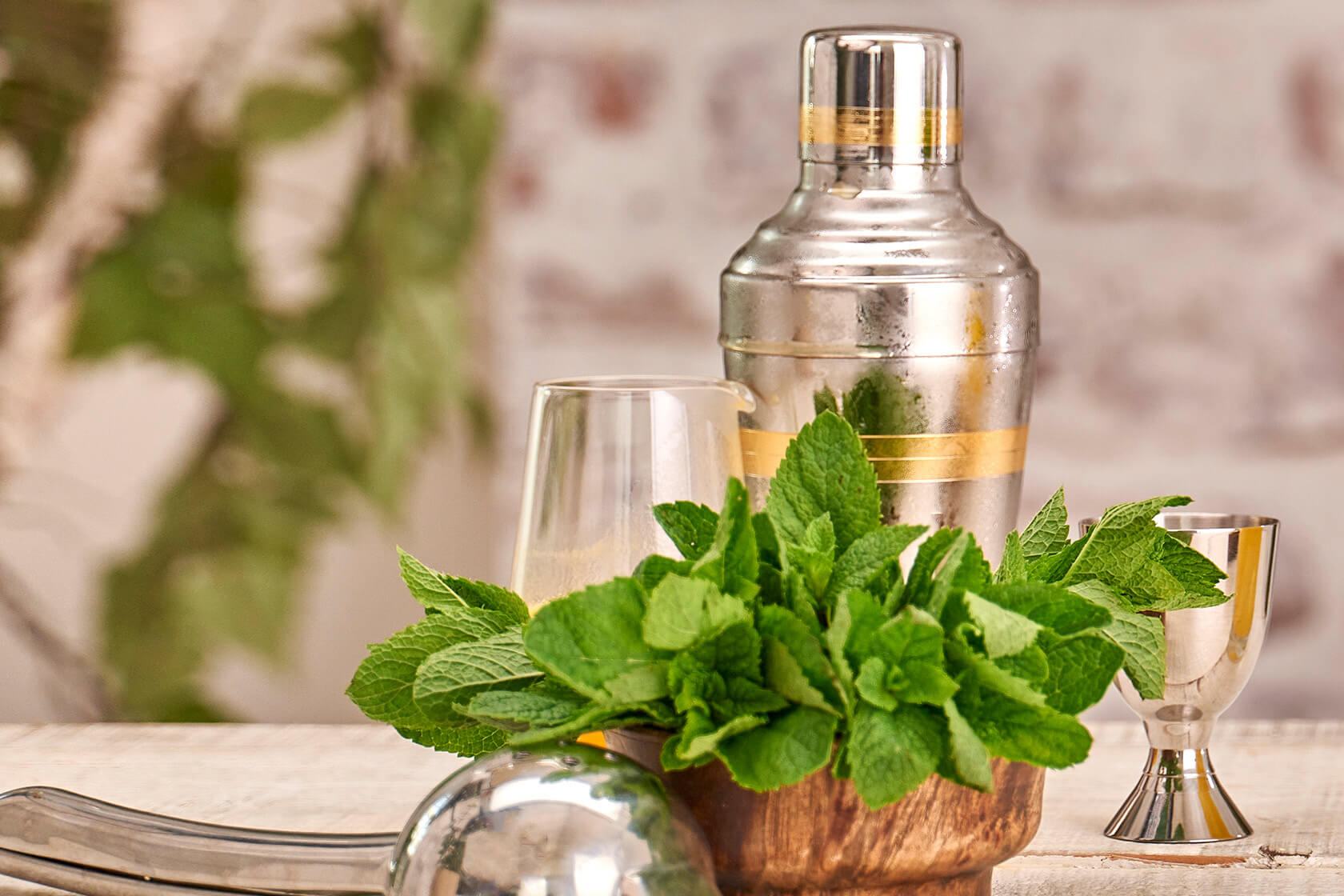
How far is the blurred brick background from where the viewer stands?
896mm

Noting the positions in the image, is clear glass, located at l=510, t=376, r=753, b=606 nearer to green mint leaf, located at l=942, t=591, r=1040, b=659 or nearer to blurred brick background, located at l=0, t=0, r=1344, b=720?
green mint leaf, located at l=942, t=591, r=1040, b=659

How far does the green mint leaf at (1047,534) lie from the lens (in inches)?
15.2

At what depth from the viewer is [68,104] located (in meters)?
1.37

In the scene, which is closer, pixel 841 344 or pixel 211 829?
pixel 211 829

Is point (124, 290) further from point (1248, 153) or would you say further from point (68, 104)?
point (1248, 153)

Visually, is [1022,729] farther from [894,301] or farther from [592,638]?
[894,301]

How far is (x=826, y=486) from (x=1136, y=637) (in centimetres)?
9

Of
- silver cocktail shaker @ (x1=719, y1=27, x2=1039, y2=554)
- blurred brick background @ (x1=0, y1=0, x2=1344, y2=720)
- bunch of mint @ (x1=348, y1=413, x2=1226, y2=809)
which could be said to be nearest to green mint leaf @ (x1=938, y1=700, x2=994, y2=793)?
bunch of mint @ (x1=348, y1=413, x2=1226, y2=809)

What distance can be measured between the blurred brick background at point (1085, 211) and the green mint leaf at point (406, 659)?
22.5 inches

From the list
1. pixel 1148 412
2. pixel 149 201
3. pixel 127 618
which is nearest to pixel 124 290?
pixel 149 201

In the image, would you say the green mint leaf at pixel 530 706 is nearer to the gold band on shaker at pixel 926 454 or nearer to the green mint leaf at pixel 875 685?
the green mint leaf at pixel 875 685

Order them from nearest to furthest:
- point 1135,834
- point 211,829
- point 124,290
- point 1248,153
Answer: point 211,829, point 1135,834, point 1248,153, point 124,290

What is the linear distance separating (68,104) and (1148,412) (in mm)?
1024

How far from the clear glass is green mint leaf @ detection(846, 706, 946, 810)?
0.17m
